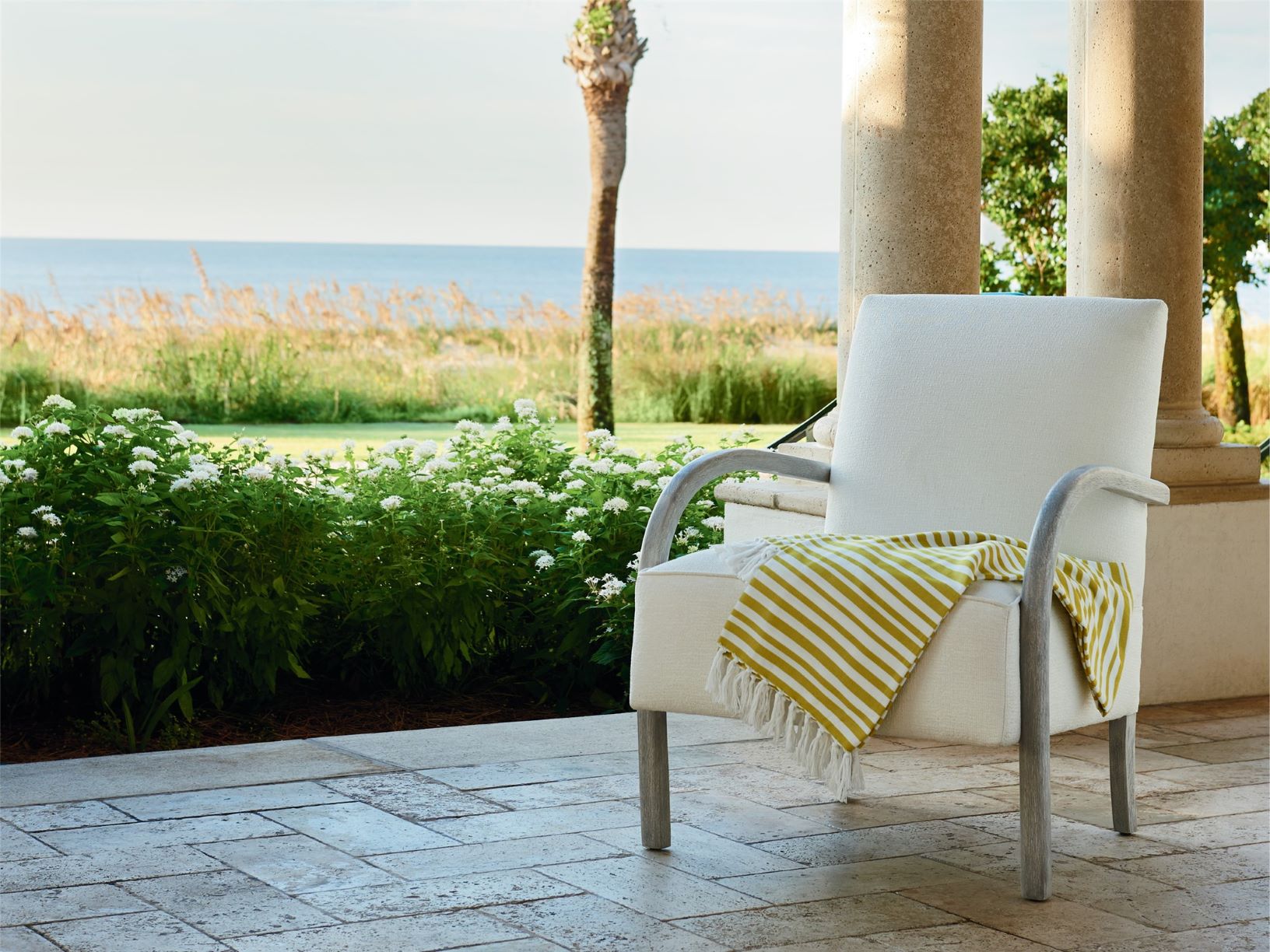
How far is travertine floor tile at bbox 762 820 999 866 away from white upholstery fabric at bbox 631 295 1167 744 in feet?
0.92

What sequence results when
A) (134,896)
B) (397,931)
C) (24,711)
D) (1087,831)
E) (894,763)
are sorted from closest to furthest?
(397,931)
(134,896)
(1087,831)
(894,763)
(24,711)

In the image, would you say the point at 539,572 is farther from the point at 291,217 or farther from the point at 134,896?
the point at 291,217

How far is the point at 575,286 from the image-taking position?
3044 cm

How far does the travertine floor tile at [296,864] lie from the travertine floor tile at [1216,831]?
3.89 feet

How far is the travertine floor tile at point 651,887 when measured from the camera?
197 cm

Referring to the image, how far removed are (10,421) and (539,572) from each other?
8529 mm

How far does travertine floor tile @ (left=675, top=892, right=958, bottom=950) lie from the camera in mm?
1860

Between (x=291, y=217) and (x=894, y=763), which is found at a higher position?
(x=291, y=217)

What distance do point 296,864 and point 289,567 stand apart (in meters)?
1.16

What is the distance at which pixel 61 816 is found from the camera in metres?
2.33

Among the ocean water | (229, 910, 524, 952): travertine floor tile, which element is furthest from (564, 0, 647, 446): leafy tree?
the ocean water

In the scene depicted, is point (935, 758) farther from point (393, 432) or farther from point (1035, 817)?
point (393, 432)

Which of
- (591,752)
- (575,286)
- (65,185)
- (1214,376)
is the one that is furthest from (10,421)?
(575,286)

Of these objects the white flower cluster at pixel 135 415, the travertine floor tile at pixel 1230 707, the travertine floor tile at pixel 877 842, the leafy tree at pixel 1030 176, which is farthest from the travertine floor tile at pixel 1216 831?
the leafy tree at pixel 1030 176
